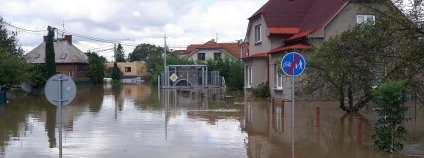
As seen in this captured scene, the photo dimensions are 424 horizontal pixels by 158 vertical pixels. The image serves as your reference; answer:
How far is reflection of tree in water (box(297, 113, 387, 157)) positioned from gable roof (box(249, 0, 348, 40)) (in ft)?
40.2

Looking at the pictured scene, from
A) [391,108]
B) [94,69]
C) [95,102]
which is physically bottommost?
[95,102]

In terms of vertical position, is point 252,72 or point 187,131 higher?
point 252,72

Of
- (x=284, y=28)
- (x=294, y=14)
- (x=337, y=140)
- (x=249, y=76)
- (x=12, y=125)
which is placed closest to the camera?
(x=337, y=140)

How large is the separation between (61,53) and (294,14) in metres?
47.9

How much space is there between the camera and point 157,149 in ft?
40.1

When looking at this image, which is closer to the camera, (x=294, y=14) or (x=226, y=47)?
(x=294, y=14)

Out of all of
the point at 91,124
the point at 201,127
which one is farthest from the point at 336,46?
the point at 91,124

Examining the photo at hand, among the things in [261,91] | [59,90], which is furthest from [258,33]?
[59,90]

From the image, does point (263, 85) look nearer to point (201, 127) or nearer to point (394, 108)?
point (201, 127)

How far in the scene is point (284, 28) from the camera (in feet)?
102

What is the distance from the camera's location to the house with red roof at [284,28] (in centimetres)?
2714

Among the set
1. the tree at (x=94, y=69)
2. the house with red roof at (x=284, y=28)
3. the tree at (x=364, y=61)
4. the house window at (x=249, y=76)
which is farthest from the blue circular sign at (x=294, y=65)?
the tree at (x=94, y=69)

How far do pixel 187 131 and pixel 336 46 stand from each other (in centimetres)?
566

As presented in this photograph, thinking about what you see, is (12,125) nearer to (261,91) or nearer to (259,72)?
(261,91)
